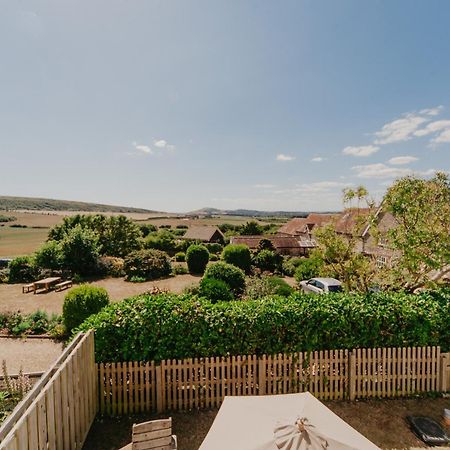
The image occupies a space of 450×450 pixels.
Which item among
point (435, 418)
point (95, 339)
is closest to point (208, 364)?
point (95, 339)

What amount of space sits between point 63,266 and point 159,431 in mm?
25419

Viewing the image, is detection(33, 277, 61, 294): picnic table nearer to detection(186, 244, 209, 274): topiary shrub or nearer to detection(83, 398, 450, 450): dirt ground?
detection(186, 244, 209, 274): topiary shrub

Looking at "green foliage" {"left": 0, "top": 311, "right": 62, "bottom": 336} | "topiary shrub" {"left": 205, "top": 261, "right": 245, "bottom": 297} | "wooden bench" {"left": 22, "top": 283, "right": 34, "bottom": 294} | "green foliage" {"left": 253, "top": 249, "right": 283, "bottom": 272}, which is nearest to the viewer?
"green foliage" {"left": 0, "top": 311, "right": 62, "bottom": 336}

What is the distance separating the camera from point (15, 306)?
17.3 meters

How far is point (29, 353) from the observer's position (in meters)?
10.6

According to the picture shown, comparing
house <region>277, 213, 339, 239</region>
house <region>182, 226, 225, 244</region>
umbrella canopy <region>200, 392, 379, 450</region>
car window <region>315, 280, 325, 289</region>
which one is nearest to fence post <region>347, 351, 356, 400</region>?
umbrella canopy <region>200, 392, 379, 450</region>

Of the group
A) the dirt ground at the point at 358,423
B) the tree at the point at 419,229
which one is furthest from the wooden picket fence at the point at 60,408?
the tree at the point at 419,229

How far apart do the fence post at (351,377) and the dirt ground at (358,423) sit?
0.21m

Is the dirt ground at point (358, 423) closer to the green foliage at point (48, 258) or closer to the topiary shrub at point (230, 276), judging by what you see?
the topiary shrub at point (230, 276)

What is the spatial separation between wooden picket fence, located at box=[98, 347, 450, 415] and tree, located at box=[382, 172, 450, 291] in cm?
346

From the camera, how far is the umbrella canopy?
3.39 m

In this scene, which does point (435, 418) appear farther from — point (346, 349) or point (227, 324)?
point (227, 324)

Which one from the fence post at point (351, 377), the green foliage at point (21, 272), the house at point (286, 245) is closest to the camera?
the fence post at point (351, 377)

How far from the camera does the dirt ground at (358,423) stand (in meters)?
5.86
